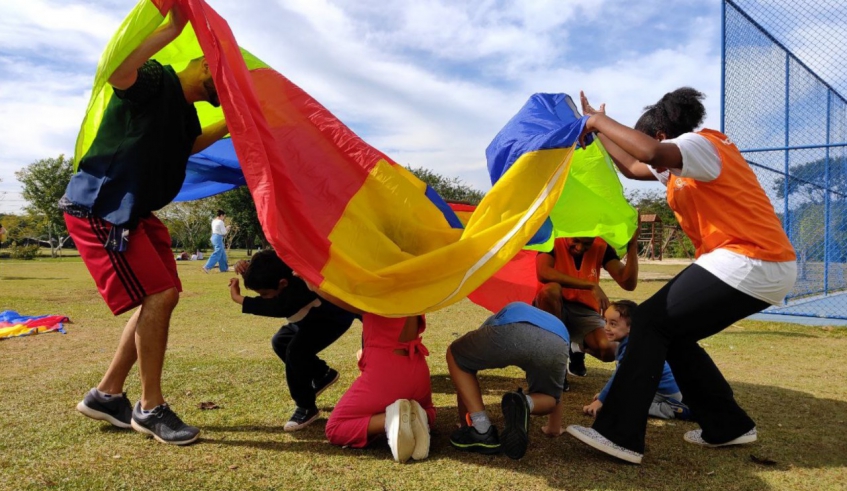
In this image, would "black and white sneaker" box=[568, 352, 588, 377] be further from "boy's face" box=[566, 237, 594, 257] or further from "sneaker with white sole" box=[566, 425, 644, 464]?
"sneaker with white sole" box=[566, 425, 644, 464]

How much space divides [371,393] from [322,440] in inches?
19.7

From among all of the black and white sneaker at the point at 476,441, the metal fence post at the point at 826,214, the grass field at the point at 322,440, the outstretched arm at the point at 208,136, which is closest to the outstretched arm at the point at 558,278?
the grass field at the point at 322,440

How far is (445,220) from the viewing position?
12.6 ft

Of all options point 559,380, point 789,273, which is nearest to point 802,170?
point 789,273

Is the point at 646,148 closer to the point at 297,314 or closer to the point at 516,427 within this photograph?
the point at 516,427

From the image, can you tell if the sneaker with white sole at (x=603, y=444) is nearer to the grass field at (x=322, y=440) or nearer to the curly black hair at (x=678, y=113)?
the grass field at (x=322, y=440)

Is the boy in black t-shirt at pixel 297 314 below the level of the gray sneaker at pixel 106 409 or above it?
above

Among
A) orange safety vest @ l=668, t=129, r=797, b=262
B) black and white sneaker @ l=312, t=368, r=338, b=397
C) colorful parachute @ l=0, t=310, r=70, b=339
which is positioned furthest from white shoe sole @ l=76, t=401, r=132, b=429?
colorful parachute @ l=0, t=310, r=70, b=339

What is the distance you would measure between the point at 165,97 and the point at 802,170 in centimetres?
1046

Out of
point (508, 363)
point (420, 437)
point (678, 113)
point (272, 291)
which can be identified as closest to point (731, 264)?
point (678, 113)

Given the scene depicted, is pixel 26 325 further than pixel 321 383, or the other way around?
pixel 26 325

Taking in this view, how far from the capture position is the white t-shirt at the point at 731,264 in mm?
2980

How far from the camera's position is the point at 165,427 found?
3.27 meters

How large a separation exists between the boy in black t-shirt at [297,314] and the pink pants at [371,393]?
0.53 meters
